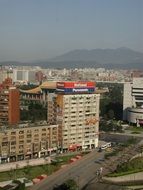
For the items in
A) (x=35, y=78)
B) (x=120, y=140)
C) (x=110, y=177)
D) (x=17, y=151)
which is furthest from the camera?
(x=35, y=78)

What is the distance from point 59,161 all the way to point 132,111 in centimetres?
839

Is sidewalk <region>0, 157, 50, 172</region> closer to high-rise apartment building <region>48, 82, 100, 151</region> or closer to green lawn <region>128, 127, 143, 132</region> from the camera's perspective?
high-rise apartment building <region>48, 82, 100, 151</region>

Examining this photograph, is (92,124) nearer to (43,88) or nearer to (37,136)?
(37,136)

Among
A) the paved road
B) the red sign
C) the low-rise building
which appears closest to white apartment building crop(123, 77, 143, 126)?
the red sign

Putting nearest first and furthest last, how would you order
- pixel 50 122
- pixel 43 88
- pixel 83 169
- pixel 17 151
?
pixel 83 169 → pixel 17 151 → pixel 50 122 → pixel 43 88

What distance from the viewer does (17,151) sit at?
485 inches

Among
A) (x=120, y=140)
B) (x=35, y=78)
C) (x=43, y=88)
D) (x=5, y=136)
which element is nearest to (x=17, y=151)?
(x=5, y=136)

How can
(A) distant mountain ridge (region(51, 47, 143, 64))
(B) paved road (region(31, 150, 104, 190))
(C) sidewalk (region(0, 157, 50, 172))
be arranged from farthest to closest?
(A) distant mountain ridge (region(51, 47, 143, 64)) → (C) sidewalk (region(0, 157, 50, 172)) → (B) paved road (region(31, 150, 104, 190))

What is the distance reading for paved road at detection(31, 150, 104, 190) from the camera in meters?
10.1

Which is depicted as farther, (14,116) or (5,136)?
(14,116)

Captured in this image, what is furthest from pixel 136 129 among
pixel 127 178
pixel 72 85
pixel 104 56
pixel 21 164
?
pixel 104 56

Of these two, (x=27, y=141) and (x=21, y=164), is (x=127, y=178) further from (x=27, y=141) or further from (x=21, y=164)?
(x=27, y=141)

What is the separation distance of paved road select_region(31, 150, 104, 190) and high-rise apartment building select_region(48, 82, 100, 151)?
1.10 meters

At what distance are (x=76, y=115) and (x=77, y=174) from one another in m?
3.22
